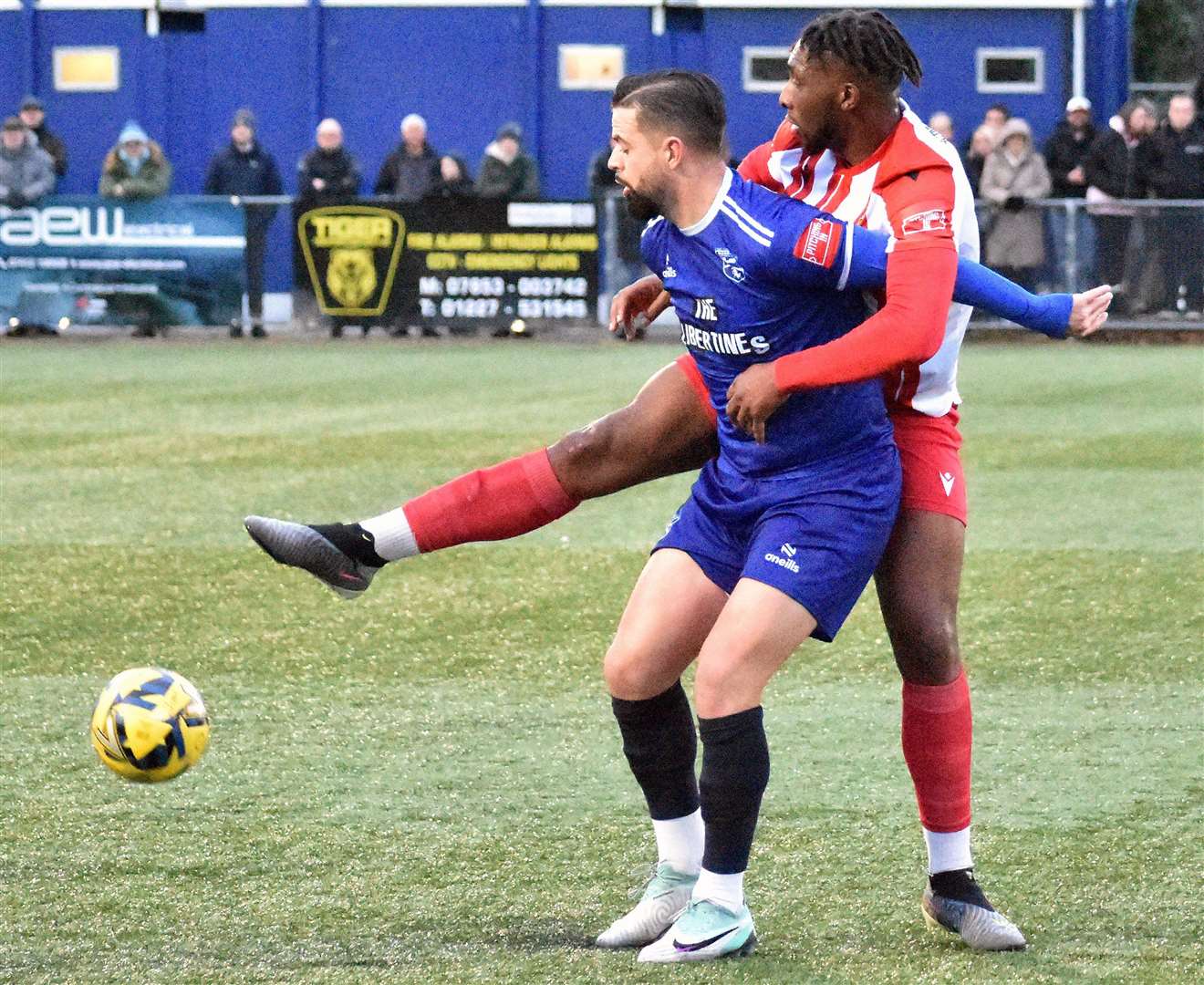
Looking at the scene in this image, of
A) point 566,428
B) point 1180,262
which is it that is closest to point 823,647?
point 566,428

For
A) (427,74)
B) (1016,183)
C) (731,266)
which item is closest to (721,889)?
(731,266)

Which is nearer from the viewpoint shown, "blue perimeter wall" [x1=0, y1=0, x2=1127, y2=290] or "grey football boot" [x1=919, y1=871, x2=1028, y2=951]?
"grey football boot" [x1=919, y1=871, x2=1028, y2=951]

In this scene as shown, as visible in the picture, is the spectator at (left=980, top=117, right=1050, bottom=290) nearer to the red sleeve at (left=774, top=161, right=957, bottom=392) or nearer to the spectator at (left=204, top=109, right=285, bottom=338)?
the spectator at (left=204, top=109, right=285, bottom=338)

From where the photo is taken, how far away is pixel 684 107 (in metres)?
4.05

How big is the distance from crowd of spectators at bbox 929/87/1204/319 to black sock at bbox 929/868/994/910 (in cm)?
1347

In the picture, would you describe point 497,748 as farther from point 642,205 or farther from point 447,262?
point 447,262

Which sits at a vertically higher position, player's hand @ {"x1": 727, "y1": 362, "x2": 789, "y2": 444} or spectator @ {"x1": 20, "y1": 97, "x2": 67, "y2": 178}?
spectator @ {"x1": 20, "y1": 97, "x2": 67, "y2": 178}

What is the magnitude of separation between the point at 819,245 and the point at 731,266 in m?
0.19

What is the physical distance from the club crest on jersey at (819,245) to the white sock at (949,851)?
124 centimetres

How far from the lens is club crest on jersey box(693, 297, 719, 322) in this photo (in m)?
4.09

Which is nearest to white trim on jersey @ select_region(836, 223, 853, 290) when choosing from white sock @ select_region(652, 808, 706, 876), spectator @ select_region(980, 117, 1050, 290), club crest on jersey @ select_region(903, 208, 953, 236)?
club crest on jersey @ select_region(903, 208, 953, 236)

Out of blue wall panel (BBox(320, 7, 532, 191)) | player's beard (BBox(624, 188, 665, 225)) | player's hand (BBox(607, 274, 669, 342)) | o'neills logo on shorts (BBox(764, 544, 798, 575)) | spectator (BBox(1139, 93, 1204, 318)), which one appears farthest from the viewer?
blue wall panel (BBox(320, 7, 532, 191))

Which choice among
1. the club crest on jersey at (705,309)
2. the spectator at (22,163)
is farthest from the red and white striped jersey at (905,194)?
the spectator at (22,163)

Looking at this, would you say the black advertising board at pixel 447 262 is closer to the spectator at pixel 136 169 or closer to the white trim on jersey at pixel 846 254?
the spectator at pixel 136 169
